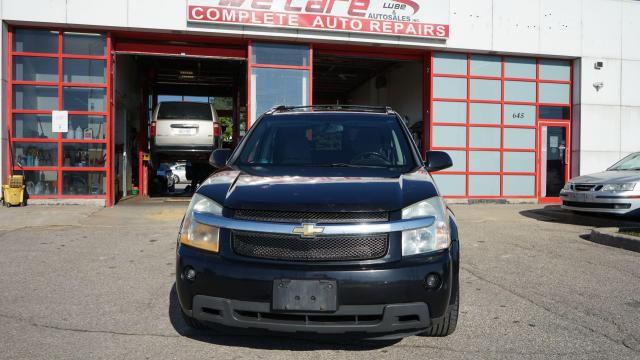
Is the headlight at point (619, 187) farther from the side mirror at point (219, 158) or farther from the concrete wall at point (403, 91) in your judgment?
the concrete wall at point (403, 91)

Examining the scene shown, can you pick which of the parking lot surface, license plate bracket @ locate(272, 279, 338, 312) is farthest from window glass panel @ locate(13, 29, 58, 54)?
license plate bracket @ locate(272, 279, 338, 312)

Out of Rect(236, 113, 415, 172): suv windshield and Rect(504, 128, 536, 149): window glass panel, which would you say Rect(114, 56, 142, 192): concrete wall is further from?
Rect(504, 128, 536, 149): window glass panel

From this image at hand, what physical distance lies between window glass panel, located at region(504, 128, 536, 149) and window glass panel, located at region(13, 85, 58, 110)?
1152 centimetres

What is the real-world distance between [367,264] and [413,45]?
11.2m

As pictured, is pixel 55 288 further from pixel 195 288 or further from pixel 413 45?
pixel 413 45

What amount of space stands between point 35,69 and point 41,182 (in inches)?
104

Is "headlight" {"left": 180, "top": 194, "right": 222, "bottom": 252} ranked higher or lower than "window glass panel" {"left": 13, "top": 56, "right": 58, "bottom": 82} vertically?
lower

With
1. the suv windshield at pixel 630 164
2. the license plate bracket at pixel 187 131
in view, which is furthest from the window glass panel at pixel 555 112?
the license plate bracket at pixel 187 131

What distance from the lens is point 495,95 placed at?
13.9 meters

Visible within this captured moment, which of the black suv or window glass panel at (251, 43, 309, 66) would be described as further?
window glass panel at (251, 43, 309, 66)

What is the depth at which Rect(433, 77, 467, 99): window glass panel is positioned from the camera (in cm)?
1356

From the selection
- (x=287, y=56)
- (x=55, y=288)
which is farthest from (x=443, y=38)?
(x=55, y=288)

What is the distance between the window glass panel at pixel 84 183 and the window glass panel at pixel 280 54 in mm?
4664

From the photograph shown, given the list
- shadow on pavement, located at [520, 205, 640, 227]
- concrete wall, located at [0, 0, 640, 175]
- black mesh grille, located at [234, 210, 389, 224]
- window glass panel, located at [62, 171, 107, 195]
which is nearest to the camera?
black mesh grille, located at [234, 210, 389, 224]
